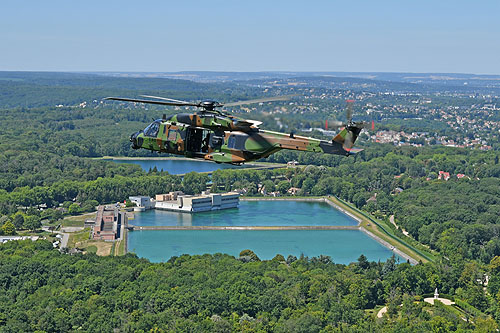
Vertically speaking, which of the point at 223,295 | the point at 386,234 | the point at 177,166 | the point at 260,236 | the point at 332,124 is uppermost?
the point at 332,124

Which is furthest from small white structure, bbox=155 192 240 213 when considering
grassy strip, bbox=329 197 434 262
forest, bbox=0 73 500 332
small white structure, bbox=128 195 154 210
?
grassy strip, bbox=329 197 434 262

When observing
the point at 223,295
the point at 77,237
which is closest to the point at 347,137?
the point at 223,295

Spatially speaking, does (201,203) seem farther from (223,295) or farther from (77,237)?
(223,295)

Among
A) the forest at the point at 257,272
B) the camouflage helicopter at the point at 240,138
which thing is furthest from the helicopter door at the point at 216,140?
the forest at the point at 257,272

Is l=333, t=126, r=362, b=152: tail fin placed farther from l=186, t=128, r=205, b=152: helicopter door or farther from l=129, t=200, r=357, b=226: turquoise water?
l=129, t=200, r=357, b=226: turquoise water

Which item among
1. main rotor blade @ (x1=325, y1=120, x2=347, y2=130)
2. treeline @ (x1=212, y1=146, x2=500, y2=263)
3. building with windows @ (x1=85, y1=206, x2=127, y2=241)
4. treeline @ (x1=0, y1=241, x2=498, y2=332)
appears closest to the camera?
main rotor blade @ (x1=325, y1=120, x2=347, y2=130)

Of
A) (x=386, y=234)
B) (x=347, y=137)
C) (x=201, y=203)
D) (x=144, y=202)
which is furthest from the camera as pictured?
(x=144, y=202)

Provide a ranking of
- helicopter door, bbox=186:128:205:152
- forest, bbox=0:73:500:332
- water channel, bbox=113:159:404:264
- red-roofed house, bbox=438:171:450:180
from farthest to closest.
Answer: red-roofed house, bbox=438:171:450:180
water channel, bbox=113:159:404:264
forest, bbox=0:73:500:332
helicopter door, bbox=186:128:205:152

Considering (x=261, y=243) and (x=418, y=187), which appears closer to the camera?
(x=261, y=243)
